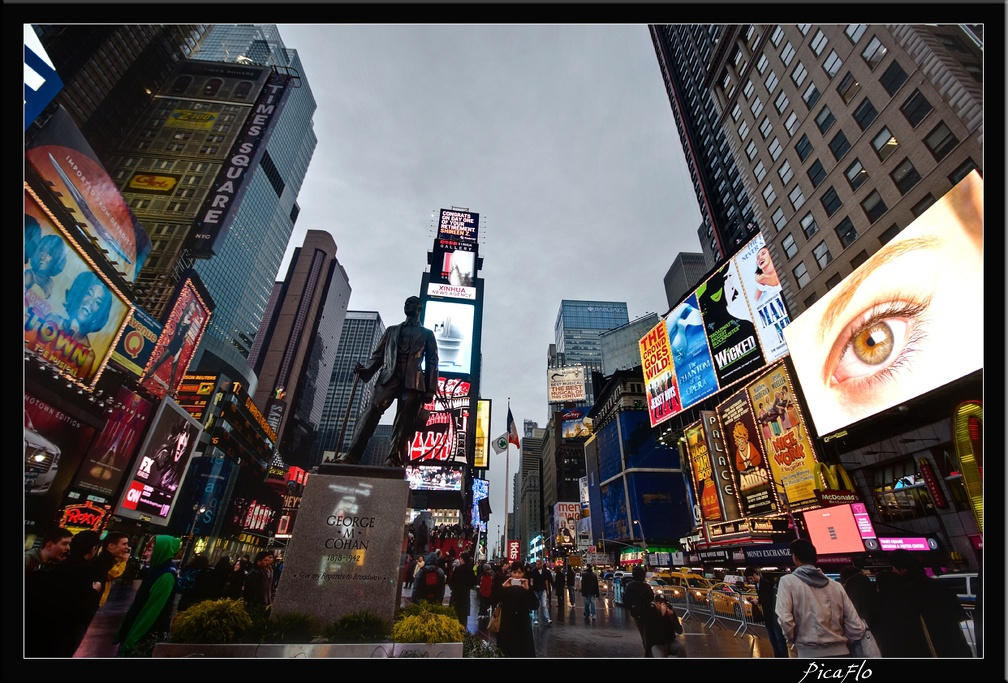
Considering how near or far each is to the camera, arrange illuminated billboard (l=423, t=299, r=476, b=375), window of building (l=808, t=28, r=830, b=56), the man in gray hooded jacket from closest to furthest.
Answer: the man in gray hooded jacket
window of building (l=808, t=28, r=830, b=56)
illuminated billboard (l=423, t=299, r=476, b=375)

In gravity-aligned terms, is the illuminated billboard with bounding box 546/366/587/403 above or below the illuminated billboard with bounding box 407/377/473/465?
above

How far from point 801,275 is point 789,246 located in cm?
302

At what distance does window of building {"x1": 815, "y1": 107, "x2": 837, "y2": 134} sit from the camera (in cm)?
3003

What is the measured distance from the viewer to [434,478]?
39812 millimetres

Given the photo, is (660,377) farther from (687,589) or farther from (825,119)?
(825,119)

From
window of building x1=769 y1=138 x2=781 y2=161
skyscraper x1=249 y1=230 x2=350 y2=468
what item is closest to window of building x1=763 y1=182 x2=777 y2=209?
window of building x1=769 y1=138 x2=781 y2=161

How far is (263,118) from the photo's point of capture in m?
36.5

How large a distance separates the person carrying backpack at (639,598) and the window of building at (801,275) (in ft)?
107

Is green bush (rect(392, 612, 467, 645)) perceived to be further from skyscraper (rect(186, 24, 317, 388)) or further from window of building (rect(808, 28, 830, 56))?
skyscraper (rect(186, 24, 317, 388))

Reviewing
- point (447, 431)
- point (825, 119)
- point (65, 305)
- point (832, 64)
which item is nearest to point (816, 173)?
point (825, 119)

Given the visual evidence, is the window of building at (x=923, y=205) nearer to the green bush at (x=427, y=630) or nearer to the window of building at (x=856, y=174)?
the window of building at (x=856, y=174)

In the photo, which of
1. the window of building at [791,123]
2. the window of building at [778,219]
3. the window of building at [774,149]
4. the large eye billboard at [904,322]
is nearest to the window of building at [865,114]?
the window of building at [791,123]

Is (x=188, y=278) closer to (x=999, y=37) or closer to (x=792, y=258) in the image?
(x=999, y=37)

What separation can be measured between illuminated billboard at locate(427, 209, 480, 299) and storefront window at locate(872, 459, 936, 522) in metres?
37.7
